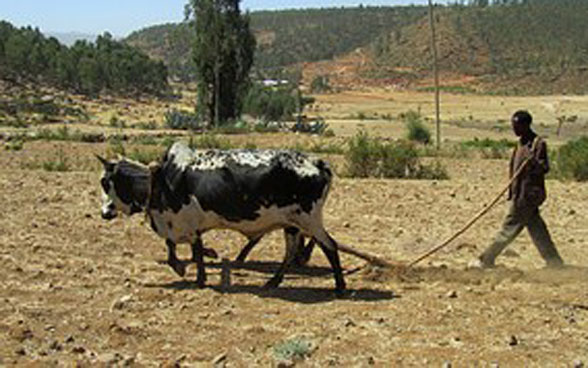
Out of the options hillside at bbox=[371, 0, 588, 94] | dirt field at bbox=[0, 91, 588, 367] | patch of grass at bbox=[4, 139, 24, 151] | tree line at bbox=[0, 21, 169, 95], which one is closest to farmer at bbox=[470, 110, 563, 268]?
dirt field at bbox=[0, 91, 588, 367]

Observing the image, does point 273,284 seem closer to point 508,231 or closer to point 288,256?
point 288,256

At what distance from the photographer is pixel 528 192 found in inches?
335

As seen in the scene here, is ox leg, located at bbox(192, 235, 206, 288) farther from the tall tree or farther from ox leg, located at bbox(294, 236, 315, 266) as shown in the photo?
the tall tree

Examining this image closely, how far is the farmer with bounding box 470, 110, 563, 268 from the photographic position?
8.45m

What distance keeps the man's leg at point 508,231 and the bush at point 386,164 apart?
9.07m

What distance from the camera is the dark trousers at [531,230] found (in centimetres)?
860

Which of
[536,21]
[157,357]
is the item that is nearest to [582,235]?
[157,357]

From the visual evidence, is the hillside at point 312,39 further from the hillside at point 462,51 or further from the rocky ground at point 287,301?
the rocky ground at point 287,301

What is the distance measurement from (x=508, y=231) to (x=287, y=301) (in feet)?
9.08

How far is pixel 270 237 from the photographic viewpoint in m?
11.1

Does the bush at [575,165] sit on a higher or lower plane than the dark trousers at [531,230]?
lower

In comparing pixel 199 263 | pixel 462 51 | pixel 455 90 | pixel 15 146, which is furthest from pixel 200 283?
pixel 462 51

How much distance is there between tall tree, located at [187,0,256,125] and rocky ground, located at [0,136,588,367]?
31.7m

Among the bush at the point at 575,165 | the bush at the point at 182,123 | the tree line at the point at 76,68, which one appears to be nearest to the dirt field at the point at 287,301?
the bush at the point at 575,165
